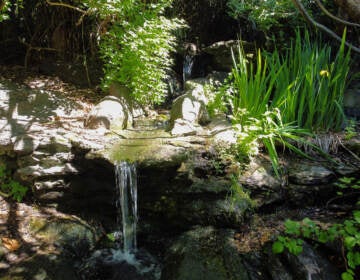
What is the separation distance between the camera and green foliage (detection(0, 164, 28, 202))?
3035mm

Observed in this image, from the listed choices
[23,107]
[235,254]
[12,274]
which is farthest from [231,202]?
[23,107]

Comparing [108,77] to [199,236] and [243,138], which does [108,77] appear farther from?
[199,236]

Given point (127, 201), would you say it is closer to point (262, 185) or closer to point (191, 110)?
point (262, 185)

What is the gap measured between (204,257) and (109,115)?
209 cm

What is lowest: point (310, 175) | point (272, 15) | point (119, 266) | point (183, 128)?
point (119, 266)

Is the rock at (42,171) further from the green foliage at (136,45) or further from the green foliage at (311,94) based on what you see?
the green foliage at (311,94)

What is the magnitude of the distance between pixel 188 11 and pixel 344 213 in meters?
5.04

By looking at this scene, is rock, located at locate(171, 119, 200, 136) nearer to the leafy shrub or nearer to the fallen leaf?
the fallen leaf

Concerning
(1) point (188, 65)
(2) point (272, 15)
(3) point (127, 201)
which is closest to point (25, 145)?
(3) point (127, 201)

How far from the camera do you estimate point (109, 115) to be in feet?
12.1

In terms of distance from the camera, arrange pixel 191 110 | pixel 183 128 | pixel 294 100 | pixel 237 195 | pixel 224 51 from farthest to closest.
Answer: pixel 224 51 → pixel 191 110 → pixel 183 128 → pixel 294 100 → pixel 237 195

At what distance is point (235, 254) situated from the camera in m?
2.46

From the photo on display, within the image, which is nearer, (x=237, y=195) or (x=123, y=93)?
(x=237, y=195)

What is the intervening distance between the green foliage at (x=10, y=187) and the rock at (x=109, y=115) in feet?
3.36
